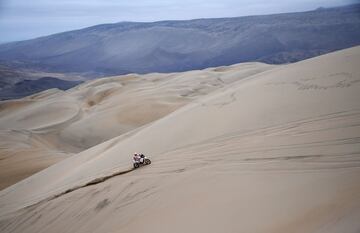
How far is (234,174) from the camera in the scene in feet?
12.7

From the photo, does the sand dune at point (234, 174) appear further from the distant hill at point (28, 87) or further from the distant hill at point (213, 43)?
the distant hill at point (213, 43)

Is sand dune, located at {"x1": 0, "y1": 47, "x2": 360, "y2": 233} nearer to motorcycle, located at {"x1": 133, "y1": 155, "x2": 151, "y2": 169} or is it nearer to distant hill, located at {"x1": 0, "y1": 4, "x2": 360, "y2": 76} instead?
motorcycle, located at {"x1": 133, "y1": 155, "x2": 151, "y2": 169}

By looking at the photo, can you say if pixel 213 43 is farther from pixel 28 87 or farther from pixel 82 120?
pixel 82 120

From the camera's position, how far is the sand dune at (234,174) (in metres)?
2.95

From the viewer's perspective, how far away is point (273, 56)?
5472 centimetres

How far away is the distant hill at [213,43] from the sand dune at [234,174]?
48.0 metres

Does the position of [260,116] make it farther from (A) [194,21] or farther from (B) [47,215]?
(A) [194,21]

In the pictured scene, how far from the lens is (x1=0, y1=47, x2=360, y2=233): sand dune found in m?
2.95

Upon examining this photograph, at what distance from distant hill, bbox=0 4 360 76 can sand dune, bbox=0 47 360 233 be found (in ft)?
157

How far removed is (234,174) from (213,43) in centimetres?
6779

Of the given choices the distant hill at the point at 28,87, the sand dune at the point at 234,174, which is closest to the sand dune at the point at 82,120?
the sand dune at the point at 234,174

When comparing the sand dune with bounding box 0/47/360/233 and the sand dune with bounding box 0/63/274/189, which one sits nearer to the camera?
the sand dune with bounding box 0/47/360/233

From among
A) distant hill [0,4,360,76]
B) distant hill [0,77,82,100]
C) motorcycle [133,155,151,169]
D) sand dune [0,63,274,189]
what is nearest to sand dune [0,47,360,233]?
motorcycle [133,155,151,169]

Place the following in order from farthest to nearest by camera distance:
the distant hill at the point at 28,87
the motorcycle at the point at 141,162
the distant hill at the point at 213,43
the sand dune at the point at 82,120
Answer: the distant hill at the point at 213,43 < the distant hill at the point at 28,87 < the sand dune at the point at 82,120 < the motorcycle at the point at 141,162
